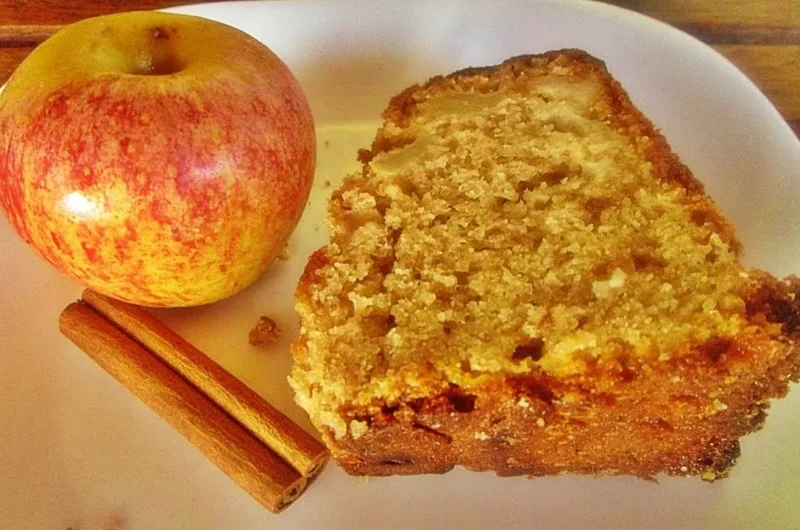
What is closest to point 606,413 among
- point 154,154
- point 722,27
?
point 154,154

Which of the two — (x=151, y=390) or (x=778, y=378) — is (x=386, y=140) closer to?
(x=151, y=390)

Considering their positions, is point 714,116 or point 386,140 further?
point 714,116

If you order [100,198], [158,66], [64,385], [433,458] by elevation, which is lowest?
[64,385]

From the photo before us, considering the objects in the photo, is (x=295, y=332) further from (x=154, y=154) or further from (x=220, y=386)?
(x=154, y=154)

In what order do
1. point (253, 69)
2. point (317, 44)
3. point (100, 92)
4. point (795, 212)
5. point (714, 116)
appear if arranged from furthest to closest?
1. point (317, 44)
2. point (714, 116)
3. point (795, 212)
4. point (253, 69)
5. point (100, 92)

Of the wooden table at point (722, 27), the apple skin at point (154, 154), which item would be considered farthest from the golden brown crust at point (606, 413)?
the wooden table at point (722, 27)

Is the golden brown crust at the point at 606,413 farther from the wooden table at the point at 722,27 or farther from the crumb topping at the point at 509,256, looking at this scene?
the wooden table at the point at 722,27

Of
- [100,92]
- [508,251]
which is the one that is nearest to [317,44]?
[100,92]
